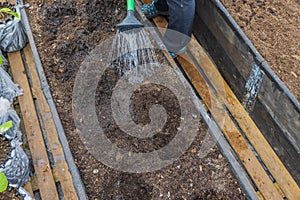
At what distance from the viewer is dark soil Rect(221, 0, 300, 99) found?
2496mm

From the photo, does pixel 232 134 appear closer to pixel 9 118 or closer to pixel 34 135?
pixel 34 135

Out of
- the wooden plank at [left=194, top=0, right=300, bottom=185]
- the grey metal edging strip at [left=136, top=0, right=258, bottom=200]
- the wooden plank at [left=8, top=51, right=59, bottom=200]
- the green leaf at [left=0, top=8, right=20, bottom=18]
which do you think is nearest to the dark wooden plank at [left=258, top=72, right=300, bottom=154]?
the wooden plank at [left=194, top=0, right=300, bottom=185]

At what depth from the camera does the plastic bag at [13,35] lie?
2.82 meters

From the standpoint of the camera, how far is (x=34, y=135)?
253 cm

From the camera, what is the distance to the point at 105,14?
293 centimetres

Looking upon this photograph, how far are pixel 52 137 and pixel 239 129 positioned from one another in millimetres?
1209

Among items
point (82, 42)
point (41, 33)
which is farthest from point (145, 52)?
point (41, 33)

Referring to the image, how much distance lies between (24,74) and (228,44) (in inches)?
57.2

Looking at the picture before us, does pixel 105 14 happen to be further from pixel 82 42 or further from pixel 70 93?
pixel 70 93

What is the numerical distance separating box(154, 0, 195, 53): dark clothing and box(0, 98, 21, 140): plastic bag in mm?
1175

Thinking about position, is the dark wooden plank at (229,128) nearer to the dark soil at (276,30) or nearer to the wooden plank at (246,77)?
the wooden plank at (246,77)

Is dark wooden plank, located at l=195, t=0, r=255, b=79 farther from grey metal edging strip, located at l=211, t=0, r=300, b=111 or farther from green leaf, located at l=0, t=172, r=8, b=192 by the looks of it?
green leaf, located at l=0, t=172, r=8, b=192

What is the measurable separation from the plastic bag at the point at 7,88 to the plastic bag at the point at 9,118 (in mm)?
181

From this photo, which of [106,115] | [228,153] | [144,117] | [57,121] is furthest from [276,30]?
[57,121]
